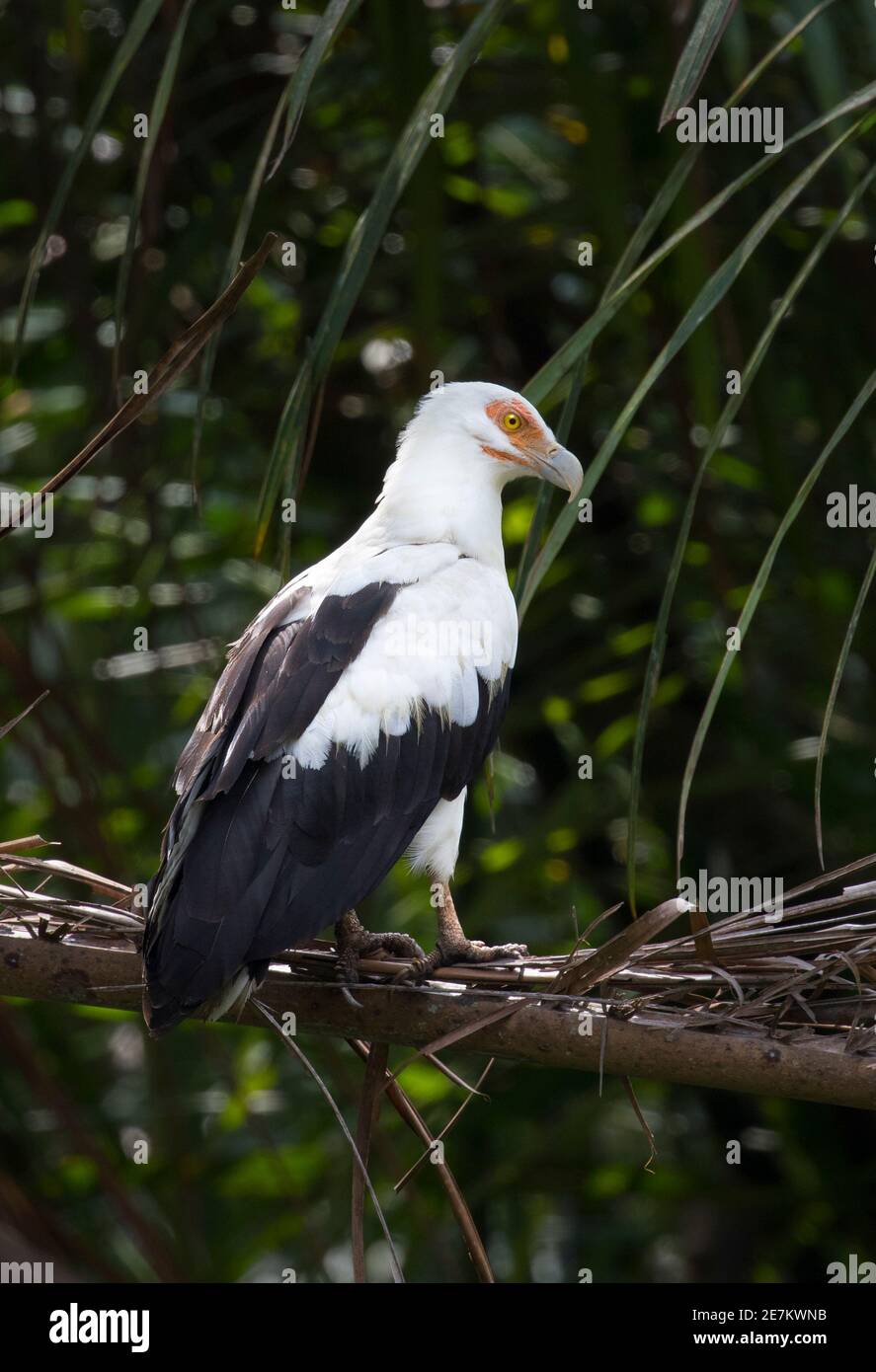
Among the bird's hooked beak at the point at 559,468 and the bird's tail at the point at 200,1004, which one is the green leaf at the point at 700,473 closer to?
the bird's tail at the point at 200,1004

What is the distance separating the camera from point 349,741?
3270mm

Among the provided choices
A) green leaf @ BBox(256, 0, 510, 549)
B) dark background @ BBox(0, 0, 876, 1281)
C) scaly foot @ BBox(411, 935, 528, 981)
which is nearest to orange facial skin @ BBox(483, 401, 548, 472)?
dark background @ BBox(0, 0, 876, 1281)

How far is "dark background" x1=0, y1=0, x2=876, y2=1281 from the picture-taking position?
207 inches

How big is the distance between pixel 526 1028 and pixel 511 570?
11.5 ft

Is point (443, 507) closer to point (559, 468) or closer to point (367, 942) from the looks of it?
point (559, 468)

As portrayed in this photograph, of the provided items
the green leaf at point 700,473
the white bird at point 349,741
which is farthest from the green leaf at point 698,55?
the white bird at point 349,741

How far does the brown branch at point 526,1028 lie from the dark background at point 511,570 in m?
2.22

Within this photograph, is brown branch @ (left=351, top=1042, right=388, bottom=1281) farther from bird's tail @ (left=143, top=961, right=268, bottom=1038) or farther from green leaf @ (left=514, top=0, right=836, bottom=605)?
green leaf @ (left=514, top=0, right=836, bottom=605)

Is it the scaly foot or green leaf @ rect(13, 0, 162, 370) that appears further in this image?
the scaly foot

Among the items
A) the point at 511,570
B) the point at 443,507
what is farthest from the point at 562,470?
the point at 511,570

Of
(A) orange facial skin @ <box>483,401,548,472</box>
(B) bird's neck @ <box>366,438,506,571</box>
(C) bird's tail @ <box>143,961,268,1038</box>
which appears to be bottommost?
(C) bird's tail @ <box>143,961,268,1038</box>

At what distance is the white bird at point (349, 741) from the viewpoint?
9.74 ft

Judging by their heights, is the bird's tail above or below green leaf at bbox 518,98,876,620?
below

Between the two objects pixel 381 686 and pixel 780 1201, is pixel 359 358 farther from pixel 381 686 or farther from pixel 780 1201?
pixel 780 1201
